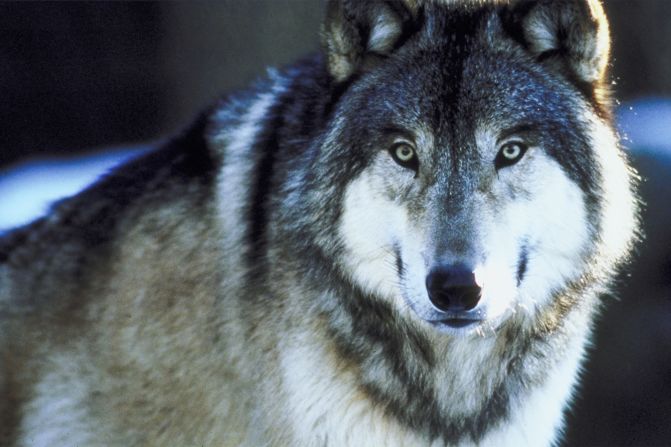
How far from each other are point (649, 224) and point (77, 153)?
14.1ft

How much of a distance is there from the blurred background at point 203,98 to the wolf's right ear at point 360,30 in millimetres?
2661

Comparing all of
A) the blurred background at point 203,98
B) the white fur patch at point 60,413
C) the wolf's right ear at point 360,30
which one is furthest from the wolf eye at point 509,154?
the blurred background at point 203,98

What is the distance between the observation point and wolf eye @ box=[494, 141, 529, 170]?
9.36 ft

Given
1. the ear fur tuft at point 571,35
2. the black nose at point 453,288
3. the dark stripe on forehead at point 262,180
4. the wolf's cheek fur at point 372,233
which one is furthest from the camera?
the dark stripe on forehead at point 262,180

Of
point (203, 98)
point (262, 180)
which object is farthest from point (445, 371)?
point (203, 98)

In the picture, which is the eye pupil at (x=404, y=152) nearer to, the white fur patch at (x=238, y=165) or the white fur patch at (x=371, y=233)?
the white fur patch at (x=371, y=233)

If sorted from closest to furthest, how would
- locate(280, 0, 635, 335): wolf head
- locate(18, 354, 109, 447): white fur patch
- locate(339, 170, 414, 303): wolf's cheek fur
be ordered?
1. locate(280, 0, 635, 335): wolf head
2. locate(339, 170, 414, 303): wolf's cheek fur
3. locate(18, 354, 109, 447): white fur patch

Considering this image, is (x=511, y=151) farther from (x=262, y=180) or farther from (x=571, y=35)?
(x=262, y=180)

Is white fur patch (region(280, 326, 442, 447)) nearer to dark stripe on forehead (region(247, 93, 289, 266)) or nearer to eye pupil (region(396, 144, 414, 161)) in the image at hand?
dark stripe on forehead (region(247, 93, 289, 266))

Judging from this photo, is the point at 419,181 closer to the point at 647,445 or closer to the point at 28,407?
the point at 28,407

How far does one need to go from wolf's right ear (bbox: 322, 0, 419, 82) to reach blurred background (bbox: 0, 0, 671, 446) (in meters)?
2.66

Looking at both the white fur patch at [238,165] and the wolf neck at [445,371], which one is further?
the white fur patch at [238,165]

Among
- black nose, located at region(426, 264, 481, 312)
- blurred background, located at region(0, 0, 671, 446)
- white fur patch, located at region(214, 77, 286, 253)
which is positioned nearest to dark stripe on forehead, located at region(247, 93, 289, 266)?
white fur patch, located at region(214, 77, 286, 253)

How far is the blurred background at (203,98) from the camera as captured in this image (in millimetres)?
5930
